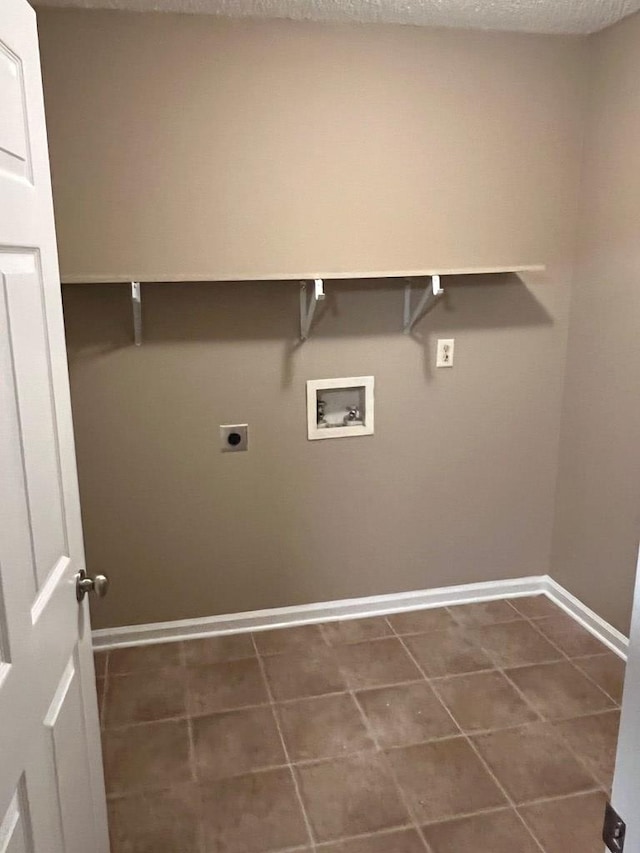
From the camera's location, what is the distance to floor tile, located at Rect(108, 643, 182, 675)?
2.75 meters

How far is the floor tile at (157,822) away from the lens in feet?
6.35

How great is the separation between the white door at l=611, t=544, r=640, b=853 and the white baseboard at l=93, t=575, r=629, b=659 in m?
2.18

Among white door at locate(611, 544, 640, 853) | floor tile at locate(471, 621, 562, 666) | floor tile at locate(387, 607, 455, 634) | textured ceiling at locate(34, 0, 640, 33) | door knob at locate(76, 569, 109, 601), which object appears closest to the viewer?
white door at locate(611, 544, 640, 853)

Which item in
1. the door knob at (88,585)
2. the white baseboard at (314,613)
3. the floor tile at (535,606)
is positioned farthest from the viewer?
the floor tile at (535,606)

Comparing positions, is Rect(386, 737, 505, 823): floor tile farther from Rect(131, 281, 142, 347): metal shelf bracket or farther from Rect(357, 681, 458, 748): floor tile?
Rect(131, 281, 142, 347): metal shelf bracket

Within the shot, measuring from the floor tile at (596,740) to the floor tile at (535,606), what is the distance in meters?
0.67

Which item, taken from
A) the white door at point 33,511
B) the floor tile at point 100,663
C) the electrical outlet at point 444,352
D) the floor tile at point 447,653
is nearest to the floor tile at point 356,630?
the floor tile at point 447,653

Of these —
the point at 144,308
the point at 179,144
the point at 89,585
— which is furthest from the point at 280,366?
the point at 89,585

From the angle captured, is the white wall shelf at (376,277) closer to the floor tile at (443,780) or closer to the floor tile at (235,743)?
the floor tile at (235,743)

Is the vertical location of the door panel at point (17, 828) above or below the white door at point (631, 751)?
below

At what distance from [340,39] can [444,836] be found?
2617 millimetres

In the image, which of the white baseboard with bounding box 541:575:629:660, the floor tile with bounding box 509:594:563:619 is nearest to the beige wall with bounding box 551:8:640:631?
the white baseboard with bounding box 541:575:629:660

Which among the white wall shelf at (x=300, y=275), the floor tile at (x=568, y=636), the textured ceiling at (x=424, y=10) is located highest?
the textured ceiling at (x=424, y=10)

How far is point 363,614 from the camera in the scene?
3111mm
